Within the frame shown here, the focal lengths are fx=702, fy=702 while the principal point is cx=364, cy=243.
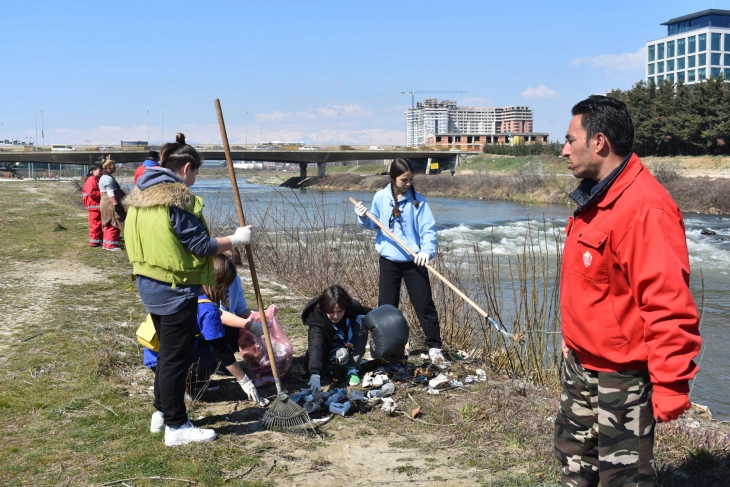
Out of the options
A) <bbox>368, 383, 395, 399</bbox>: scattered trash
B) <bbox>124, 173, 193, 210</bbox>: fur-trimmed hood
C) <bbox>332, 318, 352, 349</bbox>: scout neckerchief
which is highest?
<bbox>124, 173, 193, 210</bbox>: fur-trimmed hood

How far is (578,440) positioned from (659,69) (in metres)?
105

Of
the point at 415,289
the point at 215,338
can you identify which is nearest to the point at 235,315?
the point at 215,338

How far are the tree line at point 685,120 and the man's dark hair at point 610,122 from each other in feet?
121

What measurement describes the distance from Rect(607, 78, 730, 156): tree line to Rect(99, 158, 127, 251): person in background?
3164cm

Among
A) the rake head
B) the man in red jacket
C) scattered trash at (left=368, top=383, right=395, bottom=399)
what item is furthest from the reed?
the man in red jacket

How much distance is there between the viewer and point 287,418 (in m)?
4.00

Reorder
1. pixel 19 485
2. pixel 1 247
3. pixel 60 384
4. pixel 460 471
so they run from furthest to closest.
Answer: pixel 1 247
pixel 60 384
pixel 460 471
pixel 19 485

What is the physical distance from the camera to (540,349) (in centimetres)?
539

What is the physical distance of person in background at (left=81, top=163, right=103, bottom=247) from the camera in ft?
37.3

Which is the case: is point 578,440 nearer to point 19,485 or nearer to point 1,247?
point 19,485

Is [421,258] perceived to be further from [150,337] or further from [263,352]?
[150,337]

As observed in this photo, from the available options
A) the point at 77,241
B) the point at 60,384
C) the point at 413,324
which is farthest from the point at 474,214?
the point at 60,384

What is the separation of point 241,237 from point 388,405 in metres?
1.54

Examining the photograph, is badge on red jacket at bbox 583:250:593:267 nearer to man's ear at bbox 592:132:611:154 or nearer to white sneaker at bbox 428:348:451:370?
man's ear at bbox 592:132:611:154
